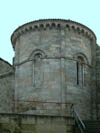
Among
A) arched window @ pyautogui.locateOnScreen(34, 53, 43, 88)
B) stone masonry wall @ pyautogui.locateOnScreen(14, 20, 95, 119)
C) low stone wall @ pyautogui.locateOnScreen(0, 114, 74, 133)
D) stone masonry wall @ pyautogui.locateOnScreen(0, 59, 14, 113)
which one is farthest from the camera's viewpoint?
stone masonry wall @ pyautogui.locateOnScreen(0, 59, 14, 113)

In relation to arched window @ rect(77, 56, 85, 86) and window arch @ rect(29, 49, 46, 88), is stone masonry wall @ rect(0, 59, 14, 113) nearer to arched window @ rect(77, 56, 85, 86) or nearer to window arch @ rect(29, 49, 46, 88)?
window arch @ rect(29, 49, 46, 88)

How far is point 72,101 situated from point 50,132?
5283 mm

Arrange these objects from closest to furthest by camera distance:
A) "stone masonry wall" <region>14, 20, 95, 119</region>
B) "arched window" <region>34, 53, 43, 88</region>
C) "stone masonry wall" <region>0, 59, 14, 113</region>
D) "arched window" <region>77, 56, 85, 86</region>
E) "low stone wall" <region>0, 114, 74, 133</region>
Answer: "low stone wall" <region>0, 114, 74, 133</region>
"stone masonry wall" <region>14, 20, 95, 119</region>
"arched window" <region>34, 53, 43, 88</region>
"arched window" <region>77, 56, 85, 86</region>
"stone masonry wall" <region>0, 59, 14, 113</region>

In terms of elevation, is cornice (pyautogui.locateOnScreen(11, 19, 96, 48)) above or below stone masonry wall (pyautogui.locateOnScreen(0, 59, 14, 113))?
above

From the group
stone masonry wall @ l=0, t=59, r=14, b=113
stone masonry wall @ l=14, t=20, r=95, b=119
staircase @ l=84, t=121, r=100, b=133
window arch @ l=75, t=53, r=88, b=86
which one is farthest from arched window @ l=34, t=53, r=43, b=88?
staircase @ l=84, t=121, r=100, b=133

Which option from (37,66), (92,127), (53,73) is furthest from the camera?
(37,66)

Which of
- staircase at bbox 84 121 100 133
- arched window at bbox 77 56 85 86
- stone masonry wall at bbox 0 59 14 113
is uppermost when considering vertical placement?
arched window at bbox 77 56 85 86

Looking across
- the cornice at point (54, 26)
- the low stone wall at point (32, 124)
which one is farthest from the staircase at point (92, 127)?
the cornice at point (54, 26)

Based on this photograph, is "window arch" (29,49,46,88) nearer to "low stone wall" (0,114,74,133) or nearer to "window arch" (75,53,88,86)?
"window arch" (75,53,88,86)

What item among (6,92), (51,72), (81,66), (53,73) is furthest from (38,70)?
(6,92)

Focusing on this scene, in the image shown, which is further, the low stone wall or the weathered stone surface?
the weathered stone surface

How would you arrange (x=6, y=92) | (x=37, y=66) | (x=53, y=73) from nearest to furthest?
(x=53, y=73) < (x=37, y=66) < (x=6, y=92)

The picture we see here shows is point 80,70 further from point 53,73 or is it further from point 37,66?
point 37,66

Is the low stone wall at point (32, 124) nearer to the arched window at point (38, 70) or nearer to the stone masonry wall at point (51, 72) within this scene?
the stone masonry wall at point (51, 72)
